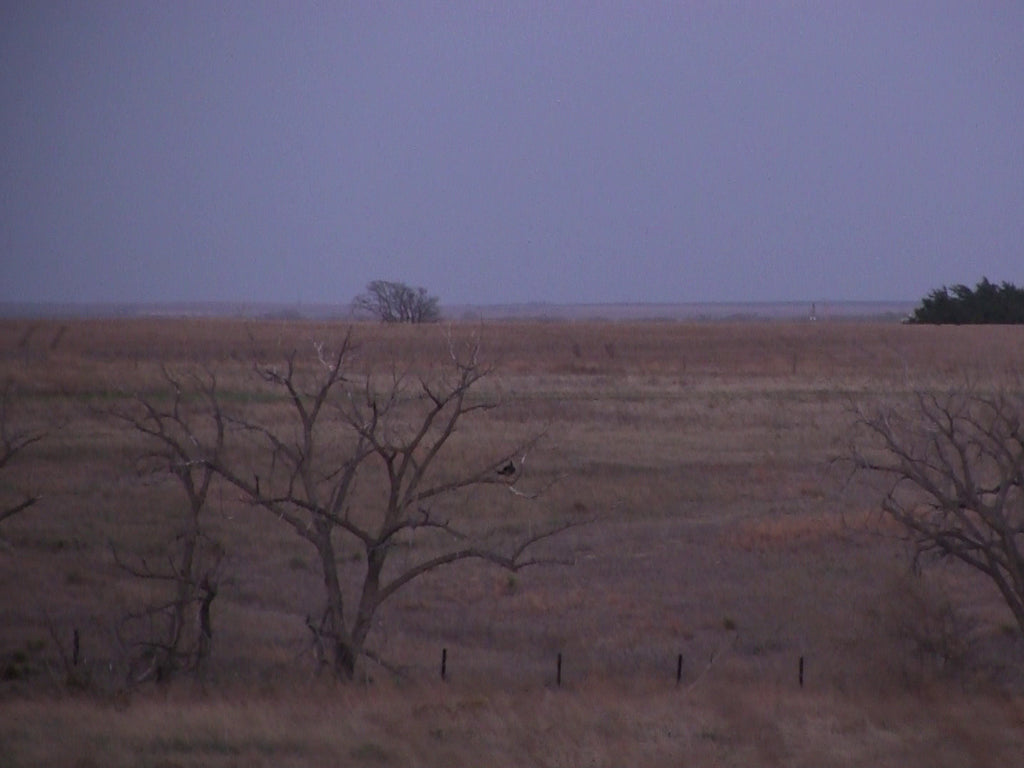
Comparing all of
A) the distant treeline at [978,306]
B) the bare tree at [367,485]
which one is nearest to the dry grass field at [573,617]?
the bare tree at [367,485]

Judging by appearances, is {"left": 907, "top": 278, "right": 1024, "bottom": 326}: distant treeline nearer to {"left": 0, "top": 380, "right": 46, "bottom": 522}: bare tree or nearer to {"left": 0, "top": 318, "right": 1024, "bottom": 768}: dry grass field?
{"left": 0, "top": 318, "right": 1024, "bottom": 768}: dry grass field

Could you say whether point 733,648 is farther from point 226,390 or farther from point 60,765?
point 226,390

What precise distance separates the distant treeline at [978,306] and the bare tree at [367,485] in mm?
54299

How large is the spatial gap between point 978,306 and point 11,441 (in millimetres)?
84201

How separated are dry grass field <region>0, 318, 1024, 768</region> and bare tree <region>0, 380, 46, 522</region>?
68cm

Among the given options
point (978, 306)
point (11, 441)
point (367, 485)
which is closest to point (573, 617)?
point (11, 441)

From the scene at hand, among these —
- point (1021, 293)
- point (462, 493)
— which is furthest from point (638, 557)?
point (1021, 293)

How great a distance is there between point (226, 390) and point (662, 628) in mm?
28902

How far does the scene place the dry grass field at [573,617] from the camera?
9.54m

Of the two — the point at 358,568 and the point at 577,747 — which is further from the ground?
the point at 577,747

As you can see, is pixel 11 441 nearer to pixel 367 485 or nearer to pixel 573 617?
pixel 573 617

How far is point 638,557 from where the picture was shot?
25.2m

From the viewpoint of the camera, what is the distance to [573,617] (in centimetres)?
2030

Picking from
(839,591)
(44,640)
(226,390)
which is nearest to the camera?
(44,640)
